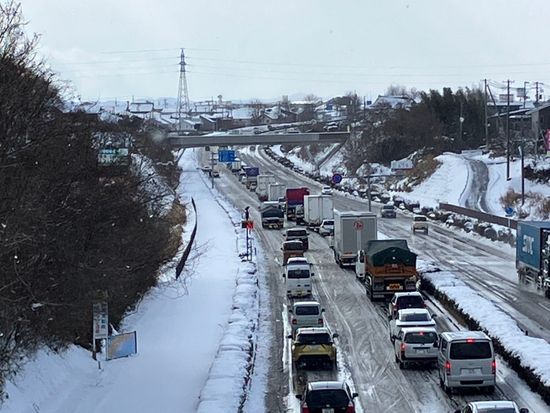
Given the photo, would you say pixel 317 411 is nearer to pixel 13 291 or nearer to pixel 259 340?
pixel 13 291

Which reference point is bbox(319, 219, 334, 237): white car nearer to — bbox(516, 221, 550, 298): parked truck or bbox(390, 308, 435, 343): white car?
bbox(516, 221, 550, 298): parked truck

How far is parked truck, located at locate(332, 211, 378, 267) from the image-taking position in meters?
47.8

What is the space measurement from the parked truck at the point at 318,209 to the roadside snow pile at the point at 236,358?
1116 inches

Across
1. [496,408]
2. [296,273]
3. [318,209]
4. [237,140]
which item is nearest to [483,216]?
[318,209]

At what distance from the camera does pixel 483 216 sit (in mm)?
72000

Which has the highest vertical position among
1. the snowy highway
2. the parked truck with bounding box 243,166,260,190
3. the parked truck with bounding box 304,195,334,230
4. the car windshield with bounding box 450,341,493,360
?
the parked truck with bounding box 243,166,260,190

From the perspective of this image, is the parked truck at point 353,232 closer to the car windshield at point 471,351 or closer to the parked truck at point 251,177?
the car windshield at point 471,351

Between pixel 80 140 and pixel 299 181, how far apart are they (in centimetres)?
10257

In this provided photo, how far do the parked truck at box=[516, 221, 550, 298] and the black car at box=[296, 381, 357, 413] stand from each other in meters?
20.9

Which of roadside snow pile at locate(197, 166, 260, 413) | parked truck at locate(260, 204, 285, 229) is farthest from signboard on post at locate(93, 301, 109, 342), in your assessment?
parked truck at locate(260, 204, 285, 229)

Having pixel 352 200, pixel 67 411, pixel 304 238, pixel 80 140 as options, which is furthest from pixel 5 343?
pixel 352 200

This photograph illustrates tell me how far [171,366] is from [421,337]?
296 inches

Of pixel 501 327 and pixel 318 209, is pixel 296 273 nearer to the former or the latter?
pixel 501 327

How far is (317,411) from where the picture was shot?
Result: 19359 millimetres
